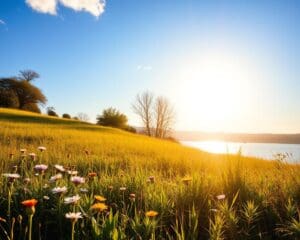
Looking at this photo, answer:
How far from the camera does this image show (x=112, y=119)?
44344 millimetres

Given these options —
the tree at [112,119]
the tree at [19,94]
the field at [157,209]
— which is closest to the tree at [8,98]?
the tree at [19,94]

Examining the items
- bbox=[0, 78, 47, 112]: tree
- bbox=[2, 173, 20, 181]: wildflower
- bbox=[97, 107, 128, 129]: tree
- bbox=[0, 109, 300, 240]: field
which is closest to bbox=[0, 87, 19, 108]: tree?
bbox=[0, 78, 47, 112]: tree

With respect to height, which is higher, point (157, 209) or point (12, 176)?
point (12, 176)

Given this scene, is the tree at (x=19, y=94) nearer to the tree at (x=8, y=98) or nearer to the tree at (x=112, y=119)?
the tree at (x=8, y=98)

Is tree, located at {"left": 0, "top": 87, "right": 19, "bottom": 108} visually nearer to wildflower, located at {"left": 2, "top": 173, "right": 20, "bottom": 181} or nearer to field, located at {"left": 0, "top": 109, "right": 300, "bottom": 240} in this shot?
field, located at {"left": 0, "top": 109, "right": 300, "bottom": 240}

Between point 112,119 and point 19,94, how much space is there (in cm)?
1683

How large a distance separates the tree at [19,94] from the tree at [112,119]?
12.6 metres

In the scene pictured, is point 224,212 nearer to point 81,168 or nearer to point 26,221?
point 26,221

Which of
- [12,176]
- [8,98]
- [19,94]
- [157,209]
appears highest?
[19,94]

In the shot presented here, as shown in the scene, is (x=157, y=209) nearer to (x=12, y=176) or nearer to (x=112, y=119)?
(x=12, y=176)

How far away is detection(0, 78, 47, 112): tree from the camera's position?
4334 cm

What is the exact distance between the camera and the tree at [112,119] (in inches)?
1747

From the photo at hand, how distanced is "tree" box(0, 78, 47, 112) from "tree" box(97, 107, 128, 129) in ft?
41.5

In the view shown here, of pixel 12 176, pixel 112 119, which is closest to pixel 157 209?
pixel 12 176
